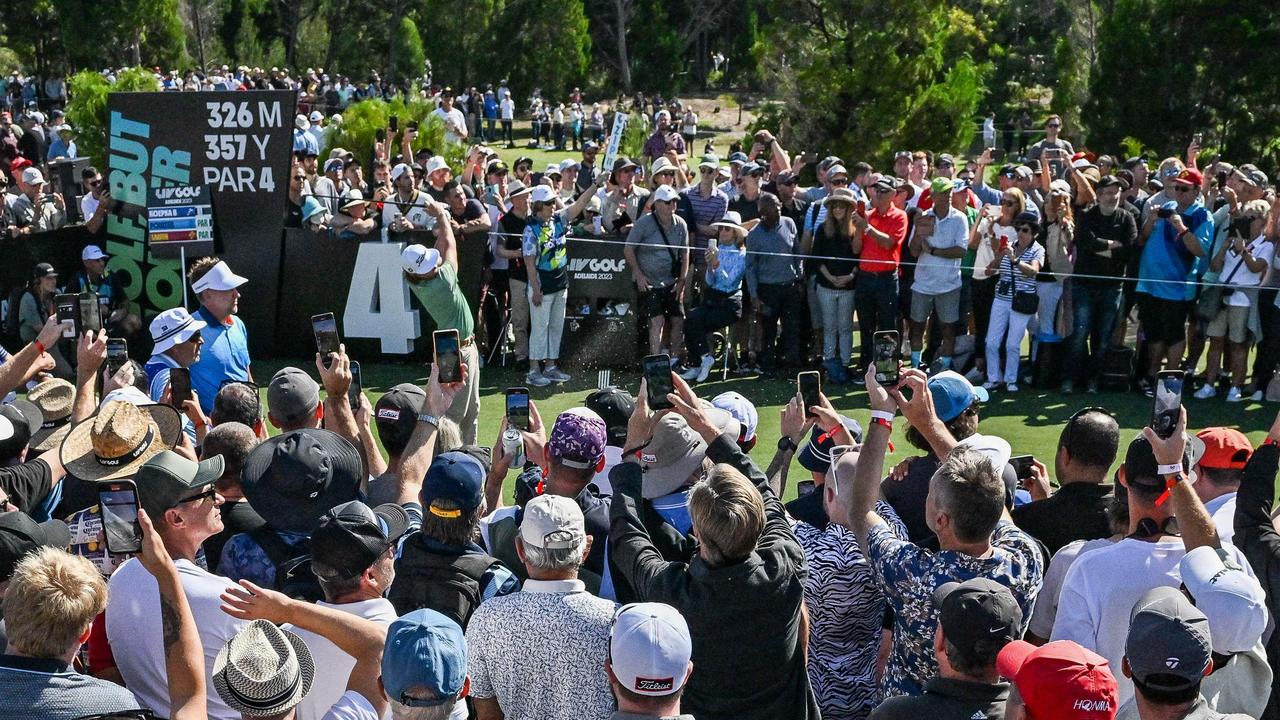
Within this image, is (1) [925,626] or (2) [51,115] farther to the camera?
(2) [51,115]

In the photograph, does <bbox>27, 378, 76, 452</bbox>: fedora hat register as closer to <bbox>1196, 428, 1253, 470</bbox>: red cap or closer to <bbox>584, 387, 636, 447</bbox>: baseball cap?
<bbox>584, 387, 636, 447</bbox>: baseball cap

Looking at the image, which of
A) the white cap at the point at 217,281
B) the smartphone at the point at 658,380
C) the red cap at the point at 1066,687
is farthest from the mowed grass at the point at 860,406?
the red cap at the point at 1066,687

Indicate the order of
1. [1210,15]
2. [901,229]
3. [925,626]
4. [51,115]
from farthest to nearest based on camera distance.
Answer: [51,115]
[1210,15]
[901,229]
[925,626]

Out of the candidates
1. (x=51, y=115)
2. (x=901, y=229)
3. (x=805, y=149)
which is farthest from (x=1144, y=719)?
(x=51, y=115)

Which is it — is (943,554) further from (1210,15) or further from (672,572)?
(1210,15)

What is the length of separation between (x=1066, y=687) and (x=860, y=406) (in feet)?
28.5

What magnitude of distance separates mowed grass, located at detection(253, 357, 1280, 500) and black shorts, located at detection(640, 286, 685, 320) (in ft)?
2.16

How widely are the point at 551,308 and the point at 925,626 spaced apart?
913 centimetres

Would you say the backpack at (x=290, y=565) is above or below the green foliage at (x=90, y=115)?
below

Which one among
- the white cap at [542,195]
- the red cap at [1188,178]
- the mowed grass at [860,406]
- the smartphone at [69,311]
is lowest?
the mowed grass at [860,406]

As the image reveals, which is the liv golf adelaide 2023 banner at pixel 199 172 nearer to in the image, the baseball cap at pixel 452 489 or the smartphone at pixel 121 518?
the baseball cap at pixel 452 489

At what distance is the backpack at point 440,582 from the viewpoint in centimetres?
454

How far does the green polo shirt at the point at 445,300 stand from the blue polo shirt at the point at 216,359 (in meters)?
2.11

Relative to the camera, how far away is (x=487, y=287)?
13.9m
